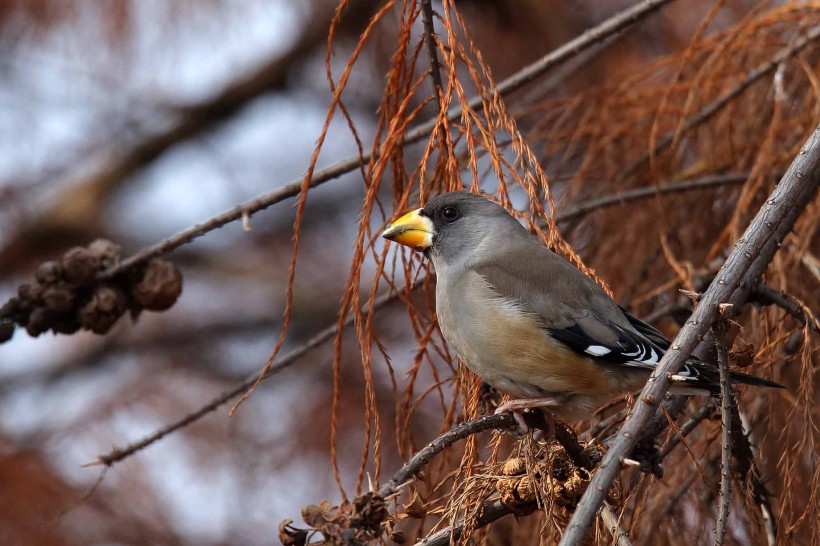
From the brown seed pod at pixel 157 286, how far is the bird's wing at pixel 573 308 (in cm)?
99

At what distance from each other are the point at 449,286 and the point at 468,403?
0.40 m

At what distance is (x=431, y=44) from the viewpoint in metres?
2.85

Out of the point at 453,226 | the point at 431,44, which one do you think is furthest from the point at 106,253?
the point at 431,44

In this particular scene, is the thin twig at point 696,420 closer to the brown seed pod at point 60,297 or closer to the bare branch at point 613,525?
the bare branch at point 613,525

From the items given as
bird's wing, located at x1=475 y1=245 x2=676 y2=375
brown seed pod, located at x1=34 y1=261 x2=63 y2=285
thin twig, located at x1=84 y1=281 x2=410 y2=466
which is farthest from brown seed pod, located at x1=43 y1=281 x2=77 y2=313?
bird's wing, located at x1=475 y1=245 x2=676 y2=375

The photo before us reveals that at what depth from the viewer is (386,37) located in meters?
5.69

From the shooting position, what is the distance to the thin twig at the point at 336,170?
10.2ft

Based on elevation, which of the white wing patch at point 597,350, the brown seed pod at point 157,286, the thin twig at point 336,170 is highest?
the thin twig at point 336,170

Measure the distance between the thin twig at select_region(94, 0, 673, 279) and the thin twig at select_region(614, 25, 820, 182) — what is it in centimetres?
46

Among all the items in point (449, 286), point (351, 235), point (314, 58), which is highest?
point (314, 58)

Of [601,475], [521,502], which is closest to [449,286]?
[521,502]

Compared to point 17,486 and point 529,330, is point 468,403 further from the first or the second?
point 17,486

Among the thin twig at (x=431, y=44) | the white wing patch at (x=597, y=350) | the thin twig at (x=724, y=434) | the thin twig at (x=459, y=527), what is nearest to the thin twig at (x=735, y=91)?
the white wing patch at (x=597, y=350)

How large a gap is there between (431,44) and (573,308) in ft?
2.94
